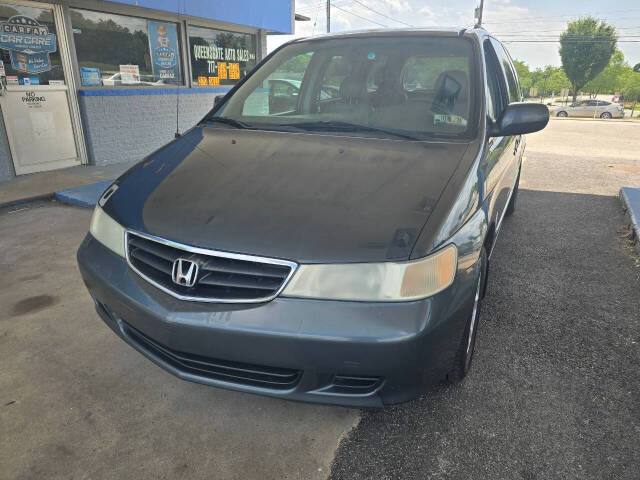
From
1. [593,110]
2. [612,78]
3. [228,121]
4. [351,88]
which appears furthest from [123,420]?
[612,78]

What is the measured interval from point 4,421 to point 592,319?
11.0 ft

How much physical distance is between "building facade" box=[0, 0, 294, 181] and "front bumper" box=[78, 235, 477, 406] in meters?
4.07

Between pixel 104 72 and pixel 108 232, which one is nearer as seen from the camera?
pixel 108 232

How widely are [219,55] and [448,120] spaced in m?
7.52

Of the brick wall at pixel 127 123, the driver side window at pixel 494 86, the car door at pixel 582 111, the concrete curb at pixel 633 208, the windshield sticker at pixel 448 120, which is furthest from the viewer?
the car door at pixel 582 111

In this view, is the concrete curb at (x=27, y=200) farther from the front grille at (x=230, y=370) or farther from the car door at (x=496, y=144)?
the car door at (x=496, y=144)

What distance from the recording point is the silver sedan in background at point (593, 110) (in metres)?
32.4

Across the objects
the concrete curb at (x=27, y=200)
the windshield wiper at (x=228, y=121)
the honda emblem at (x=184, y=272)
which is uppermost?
the windshield wiper at (x=228, y=121)

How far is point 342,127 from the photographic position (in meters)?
2.54

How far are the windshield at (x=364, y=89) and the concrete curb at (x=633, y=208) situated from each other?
2.84m

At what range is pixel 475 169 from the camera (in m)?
2.06

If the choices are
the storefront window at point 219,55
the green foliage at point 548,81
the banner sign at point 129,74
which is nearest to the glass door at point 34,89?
the banner sign at point 129,74

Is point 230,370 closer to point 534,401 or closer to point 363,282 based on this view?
point 363,282

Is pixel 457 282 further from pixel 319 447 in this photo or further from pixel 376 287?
pixel 319 447
